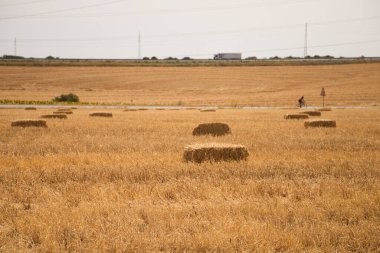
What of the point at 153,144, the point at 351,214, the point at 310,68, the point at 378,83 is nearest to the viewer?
the point at 351,214

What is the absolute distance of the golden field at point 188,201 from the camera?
508cm

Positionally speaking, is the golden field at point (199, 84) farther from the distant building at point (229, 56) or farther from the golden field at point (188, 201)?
the golden field at point (188, 201)

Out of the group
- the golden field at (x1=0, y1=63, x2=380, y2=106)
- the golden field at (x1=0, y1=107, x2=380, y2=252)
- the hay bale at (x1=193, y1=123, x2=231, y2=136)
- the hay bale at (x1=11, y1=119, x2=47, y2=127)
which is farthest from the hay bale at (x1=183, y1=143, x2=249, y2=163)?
the golden field at (x1=0, y1=63, x2=380, y2=106)

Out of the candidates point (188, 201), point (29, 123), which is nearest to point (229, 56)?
point (29, 123)

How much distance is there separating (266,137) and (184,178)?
7719 millimetres

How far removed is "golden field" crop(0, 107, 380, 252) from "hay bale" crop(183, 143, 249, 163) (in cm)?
39

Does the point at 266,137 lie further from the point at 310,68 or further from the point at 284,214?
the point at 310,68

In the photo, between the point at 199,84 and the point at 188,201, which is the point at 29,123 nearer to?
the point at 188,201

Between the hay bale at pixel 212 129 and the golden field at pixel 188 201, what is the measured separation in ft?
16.3

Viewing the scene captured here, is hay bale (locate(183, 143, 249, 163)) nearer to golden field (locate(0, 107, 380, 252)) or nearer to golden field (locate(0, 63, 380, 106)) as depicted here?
golden field (locate(0, 107, 380, 252))

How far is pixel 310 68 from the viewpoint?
94.3 metres

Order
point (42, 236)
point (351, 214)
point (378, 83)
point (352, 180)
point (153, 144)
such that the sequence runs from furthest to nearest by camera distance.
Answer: point (378, 83), point (153, 144), point (352, 180), point (351, 214), point (42, 236)

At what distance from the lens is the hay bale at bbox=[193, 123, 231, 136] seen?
17.1 meters

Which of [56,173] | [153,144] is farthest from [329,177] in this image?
[153,144]
